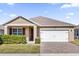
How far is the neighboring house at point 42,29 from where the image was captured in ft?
24.3

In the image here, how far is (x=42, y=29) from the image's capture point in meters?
7.47

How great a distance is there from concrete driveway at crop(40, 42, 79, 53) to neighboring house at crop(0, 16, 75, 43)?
132mm

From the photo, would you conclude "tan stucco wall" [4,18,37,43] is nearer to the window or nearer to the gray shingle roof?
the window

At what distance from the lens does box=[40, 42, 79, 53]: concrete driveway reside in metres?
7.54

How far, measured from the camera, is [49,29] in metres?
7.52

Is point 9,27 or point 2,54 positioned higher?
point 9,27

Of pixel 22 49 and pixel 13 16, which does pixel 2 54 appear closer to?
pixel 22 49

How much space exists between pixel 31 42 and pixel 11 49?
0.70 meters

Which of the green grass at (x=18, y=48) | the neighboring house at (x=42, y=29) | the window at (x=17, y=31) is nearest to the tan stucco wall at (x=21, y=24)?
the neighboring house at (x=42, y=29)

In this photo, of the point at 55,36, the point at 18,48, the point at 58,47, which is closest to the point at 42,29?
the point at 55,36

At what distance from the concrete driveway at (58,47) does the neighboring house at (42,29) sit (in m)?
0.13

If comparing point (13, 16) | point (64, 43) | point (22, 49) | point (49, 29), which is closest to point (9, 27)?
point (13, 16)

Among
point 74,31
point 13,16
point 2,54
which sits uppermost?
point 13,16

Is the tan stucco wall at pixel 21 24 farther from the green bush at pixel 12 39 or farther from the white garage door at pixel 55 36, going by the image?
the white garage door at pixel 55 36
